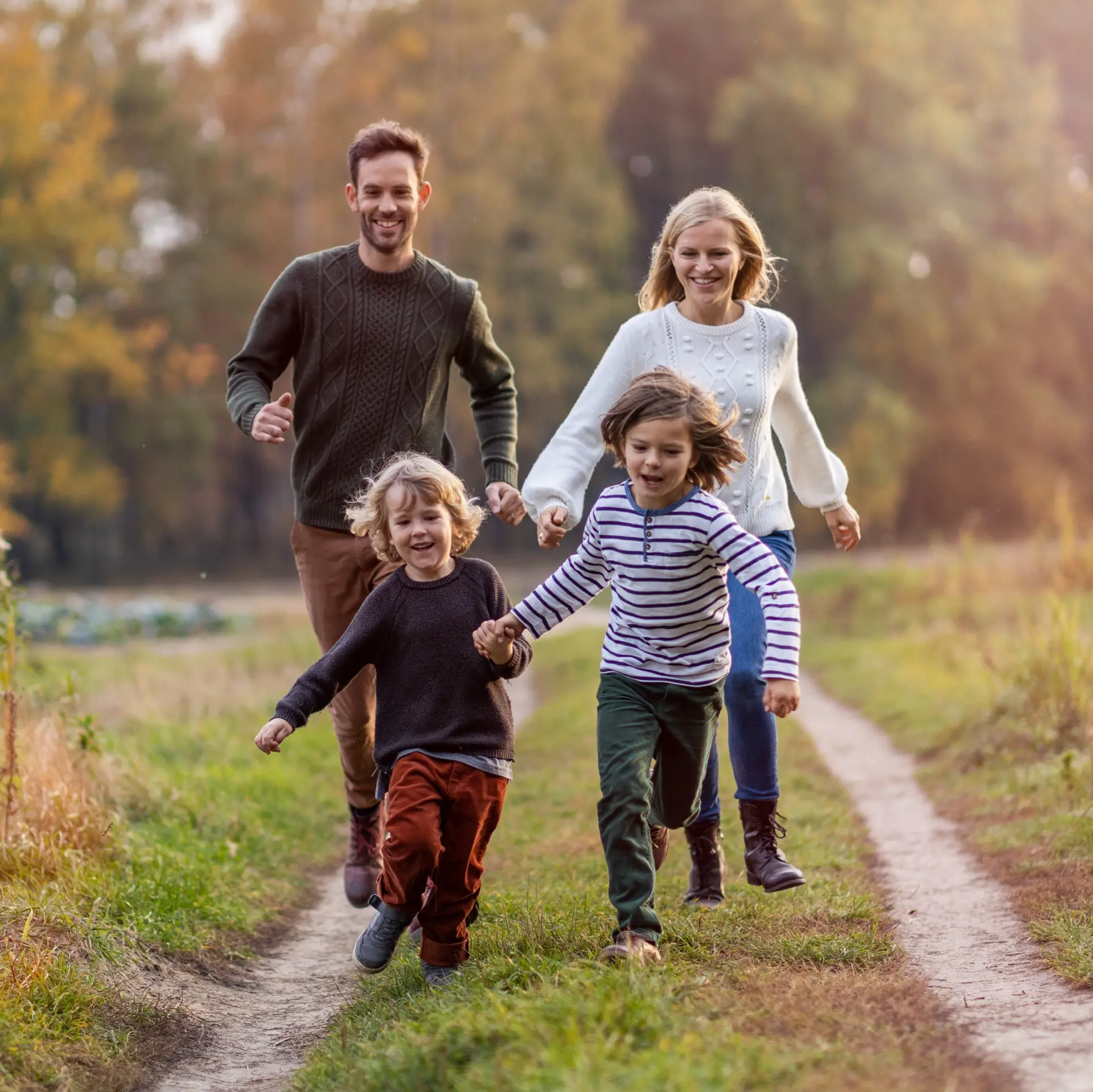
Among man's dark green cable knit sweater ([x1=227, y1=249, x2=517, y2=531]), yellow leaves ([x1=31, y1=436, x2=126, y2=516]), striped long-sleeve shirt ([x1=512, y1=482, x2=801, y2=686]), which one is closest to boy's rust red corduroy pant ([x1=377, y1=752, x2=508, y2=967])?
striped long-sleeve shirt ([x1=512, y1=482, x2=801, y2=686])

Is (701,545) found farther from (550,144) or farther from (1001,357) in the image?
(1001,357)

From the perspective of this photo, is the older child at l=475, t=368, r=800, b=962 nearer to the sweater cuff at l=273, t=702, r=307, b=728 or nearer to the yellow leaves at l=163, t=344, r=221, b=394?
the sweater cuff at l=273, t=702, r=307, b=728

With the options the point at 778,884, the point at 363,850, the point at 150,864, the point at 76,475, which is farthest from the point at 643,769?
the point at 76,475

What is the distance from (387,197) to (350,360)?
53 centimetres

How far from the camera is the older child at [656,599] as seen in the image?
3881mm

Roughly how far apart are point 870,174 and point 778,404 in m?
23.7

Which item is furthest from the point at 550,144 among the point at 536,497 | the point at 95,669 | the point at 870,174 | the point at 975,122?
the point at 536,497

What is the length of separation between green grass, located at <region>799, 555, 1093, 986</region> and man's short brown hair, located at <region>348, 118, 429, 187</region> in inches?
121

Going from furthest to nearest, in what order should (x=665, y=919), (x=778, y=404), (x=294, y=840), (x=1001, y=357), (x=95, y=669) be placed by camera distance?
1. (x=1001, y=357)
2. (x=95, y=669)
3. (x=294, y=840)
4. (x=778, y=404)
5. (x=665, y=919)

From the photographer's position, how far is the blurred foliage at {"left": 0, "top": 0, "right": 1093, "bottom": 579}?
991 inches

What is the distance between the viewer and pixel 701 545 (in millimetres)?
3973

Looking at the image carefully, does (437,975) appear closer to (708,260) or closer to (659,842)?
(659,842)

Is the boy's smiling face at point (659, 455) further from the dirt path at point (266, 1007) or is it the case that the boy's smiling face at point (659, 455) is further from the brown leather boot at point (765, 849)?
the dirt path at point (266, 1007)

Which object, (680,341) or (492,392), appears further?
(492,392)
